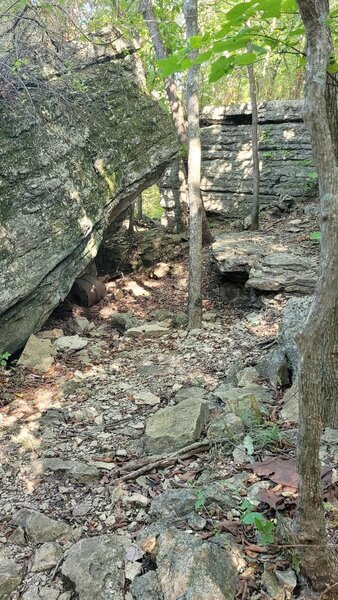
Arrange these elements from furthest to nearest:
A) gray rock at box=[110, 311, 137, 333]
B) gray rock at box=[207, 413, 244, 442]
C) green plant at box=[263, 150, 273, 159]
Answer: green plant at box=[263, 150, 273, 159] → gray rock at box=[110, 311, 137, 333] → gray rock at box=[207, 413, 244, 442]

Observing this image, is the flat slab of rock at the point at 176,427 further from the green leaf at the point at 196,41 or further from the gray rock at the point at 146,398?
the green leaf at the point at 196,41

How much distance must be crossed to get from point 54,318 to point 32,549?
5.05 m

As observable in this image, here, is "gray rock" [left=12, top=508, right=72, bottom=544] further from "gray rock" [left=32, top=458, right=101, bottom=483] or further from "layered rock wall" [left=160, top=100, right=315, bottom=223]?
"layered rock wall" [left=160, top=100, right=315, bottom=223]

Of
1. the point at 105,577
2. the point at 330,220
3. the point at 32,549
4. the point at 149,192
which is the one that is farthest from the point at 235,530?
the point at 149,192

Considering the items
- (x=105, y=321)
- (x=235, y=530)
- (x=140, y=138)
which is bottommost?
(x=105, y=321)

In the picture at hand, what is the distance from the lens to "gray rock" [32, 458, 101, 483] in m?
3.39

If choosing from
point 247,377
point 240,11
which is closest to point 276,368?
point 247,377

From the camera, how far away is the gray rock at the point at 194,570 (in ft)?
6.56

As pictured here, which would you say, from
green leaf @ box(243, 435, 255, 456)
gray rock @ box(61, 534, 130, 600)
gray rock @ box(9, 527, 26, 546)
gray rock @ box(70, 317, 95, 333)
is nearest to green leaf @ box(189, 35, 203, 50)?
green leaf @ box(243, 435, 255, 456)

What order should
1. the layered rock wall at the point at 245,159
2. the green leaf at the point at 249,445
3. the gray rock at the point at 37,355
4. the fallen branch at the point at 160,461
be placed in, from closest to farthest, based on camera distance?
Answer: the green leaf at the point at 249,445, the fallen branch at the point at 160,461, the gray rock at the point at 37,355, the layered rock wall at the point at 245,159

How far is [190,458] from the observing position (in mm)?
3416

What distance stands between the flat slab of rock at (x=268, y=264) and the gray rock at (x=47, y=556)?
5561mm

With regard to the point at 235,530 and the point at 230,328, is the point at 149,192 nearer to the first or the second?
the point at 230,328

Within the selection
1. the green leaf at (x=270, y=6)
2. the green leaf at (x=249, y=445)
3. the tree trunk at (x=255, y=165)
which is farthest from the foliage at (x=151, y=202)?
the green leaf at (x=270, y=6)
